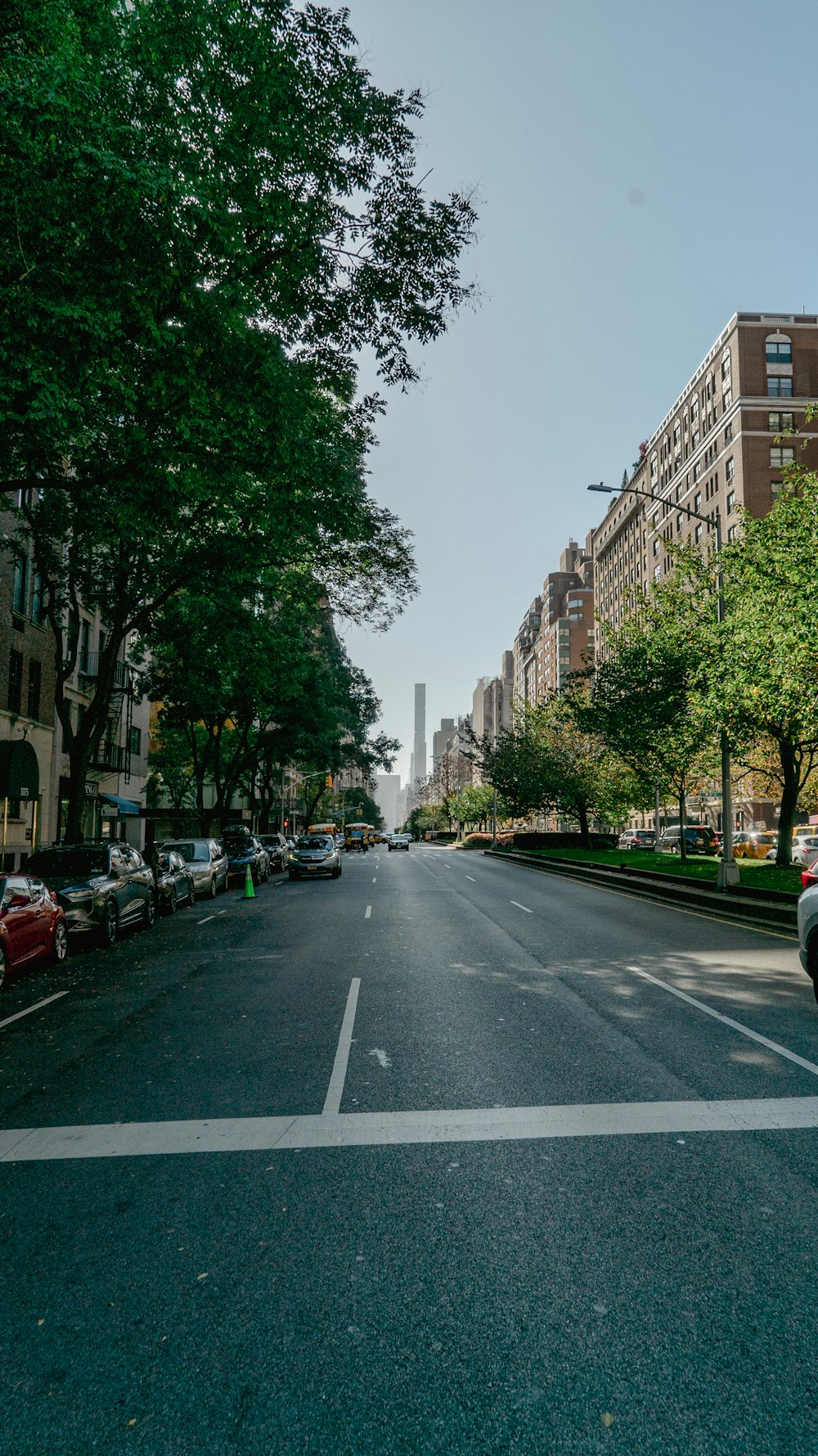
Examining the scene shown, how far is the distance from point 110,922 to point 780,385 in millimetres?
63123

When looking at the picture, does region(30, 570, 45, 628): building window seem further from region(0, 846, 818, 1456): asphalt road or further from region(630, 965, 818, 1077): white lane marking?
region(630, 965, 818, 1077): white lane marking

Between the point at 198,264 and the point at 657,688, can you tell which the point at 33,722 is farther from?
the point at 198,264

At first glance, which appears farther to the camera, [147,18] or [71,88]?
[147,18]

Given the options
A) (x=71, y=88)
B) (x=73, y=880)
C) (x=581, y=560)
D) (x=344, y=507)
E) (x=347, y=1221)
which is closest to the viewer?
(x=347, y=1221)

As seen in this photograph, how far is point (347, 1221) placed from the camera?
13.5 ft

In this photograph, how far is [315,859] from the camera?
3328 centimetres

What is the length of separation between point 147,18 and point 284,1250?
11.6m

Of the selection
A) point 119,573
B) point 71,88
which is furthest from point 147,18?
point 119,573

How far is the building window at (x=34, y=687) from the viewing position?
103ft

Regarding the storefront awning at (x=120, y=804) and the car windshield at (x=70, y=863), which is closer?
the car windshield at (x=70, y=863)

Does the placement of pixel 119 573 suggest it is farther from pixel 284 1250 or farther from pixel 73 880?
pixel 284 1250

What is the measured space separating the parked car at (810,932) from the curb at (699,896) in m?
5.49

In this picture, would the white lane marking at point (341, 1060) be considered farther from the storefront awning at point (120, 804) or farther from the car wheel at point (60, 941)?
the storefront awning at point (120, 804)

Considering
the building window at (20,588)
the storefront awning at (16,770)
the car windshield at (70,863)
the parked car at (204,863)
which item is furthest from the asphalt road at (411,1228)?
the building window at (20,588)
